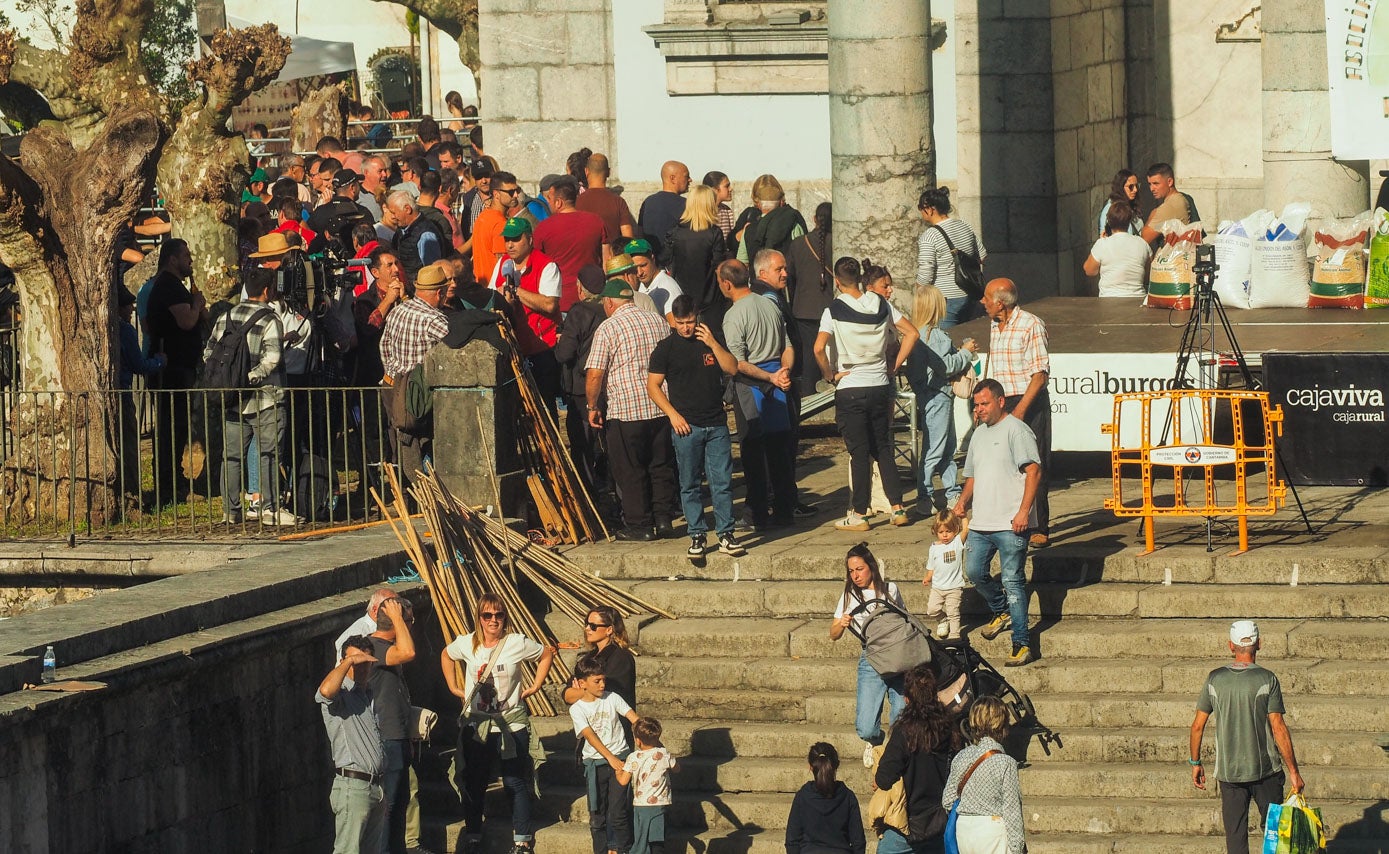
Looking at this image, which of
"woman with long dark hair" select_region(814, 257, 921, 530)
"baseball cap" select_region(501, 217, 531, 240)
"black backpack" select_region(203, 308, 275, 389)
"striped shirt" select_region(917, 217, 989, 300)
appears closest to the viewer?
"woman with long dark hair" select_region(814, 257, 921, 530)

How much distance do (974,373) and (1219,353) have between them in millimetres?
1600

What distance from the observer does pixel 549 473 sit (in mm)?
15430

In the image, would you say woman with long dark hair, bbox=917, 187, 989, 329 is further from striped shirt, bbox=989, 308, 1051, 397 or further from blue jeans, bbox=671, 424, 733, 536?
blue jeans, bbox=671, 424, 733, 536

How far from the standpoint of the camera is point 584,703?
12594 millimetres

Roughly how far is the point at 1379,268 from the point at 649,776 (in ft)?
27.3

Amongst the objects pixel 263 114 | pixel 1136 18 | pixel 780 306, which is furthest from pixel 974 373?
pixel 263 114

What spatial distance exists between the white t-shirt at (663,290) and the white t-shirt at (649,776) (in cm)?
459

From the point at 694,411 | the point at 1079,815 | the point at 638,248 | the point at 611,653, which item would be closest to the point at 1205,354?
the point at 694,411

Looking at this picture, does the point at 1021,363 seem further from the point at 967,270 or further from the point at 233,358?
the point at 233,358

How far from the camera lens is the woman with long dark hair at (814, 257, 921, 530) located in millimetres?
15164

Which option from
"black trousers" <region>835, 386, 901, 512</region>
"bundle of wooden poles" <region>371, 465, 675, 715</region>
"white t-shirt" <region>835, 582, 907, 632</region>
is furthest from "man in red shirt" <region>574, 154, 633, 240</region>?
"white t-shirt" <region>835, 582, 907, 632</region>

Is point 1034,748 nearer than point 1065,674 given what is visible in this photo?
Yes

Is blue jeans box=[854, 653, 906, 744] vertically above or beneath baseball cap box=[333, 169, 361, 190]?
beneath

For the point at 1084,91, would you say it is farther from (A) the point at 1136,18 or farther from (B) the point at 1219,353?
(B) the point at 1219,353
